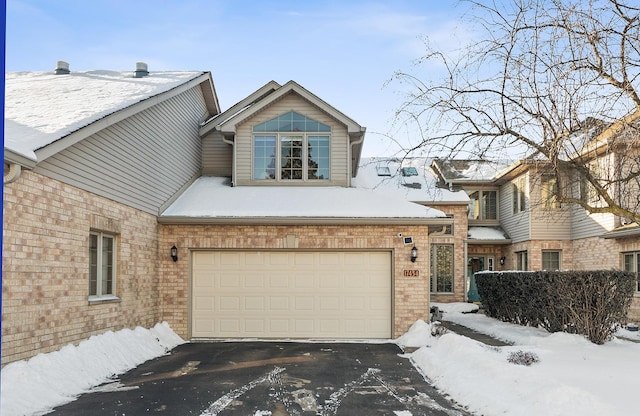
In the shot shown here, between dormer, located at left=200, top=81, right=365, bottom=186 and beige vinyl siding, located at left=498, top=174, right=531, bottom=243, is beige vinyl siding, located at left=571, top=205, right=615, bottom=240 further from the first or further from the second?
dormer, located at left=200, top=81, right=365, bottom=186

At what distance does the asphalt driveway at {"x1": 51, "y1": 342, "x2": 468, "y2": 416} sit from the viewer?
6.98 meters

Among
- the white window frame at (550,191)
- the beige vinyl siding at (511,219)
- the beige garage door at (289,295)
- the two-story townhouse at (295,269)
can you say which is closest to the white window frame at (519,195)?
the beige vinyl siding at (511,219)

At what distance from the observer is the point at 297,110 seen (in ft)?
50.9

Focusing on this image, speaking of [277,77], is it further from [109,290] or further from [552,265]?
[552,265]

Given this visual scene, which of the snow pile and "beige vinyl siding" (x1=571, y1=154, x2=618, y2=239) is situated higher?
"beige vinyl siding" (x1=571, y1=154, x2=618, y2=239)

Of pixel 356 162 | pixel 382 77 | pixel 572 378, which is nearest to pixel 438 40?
pixel 382 77

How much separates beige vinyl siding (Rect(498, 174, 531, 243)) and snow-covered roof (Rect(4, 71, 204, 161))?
1397cm

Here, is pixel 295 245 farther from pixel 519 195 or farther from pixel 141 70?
pixel 519 195

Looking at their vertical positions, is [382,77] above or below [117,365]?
above

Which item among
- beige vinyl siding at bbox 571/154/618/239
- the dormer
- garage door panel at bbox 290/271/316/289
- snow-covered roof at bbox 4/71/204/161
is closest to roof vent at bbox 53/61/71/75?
snow-covered roof at bbox 4/71/204/161

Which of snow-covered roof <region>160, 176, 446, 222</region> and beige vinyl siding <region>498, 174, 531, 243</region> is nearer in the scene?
snow-covered roof <region>160, 176, 446, 222</region>

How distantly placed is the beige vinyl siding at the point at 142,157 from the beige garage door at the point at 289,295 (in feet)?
7.39

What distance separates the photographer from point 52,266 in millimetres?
8453

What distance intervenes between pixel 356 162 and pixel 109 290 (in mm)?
10485
